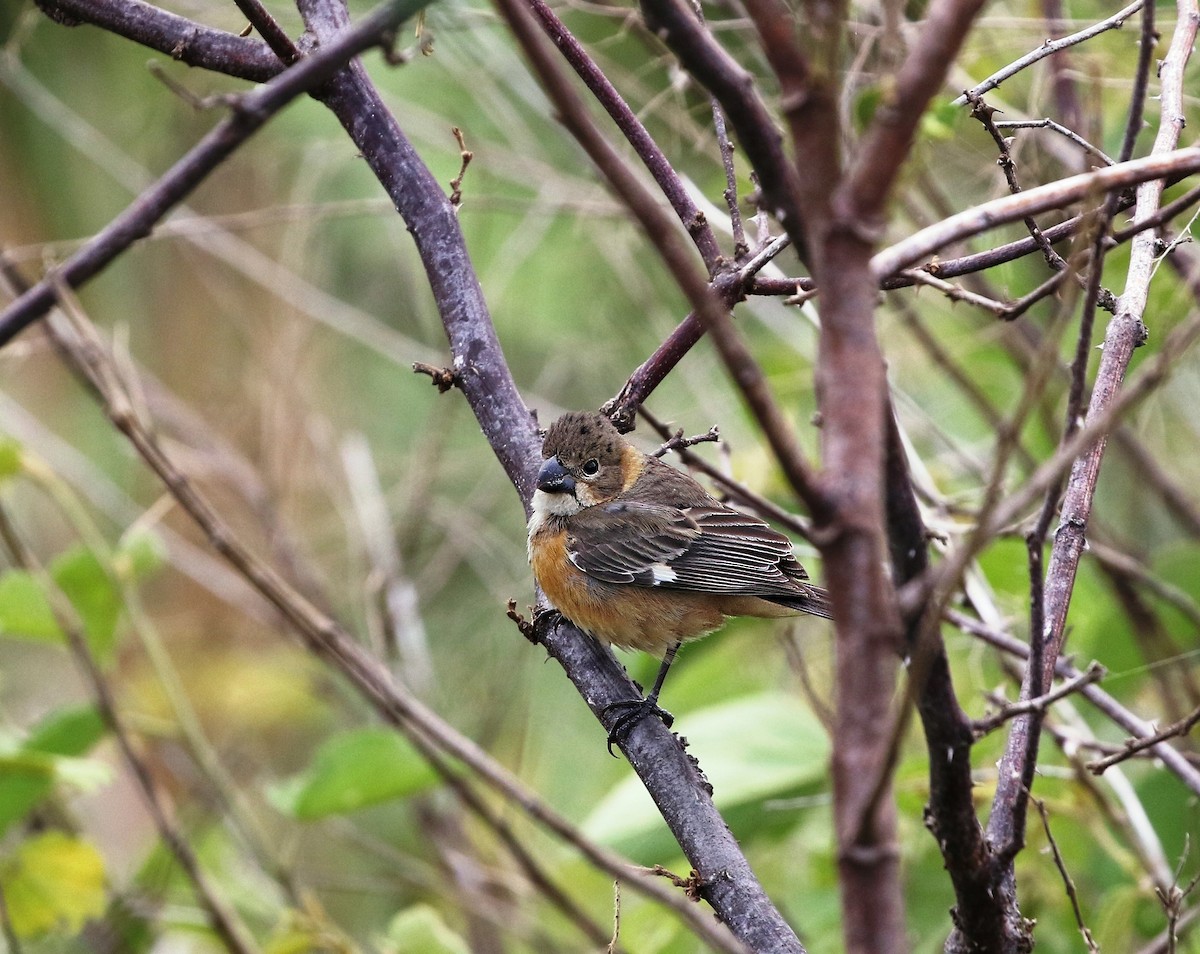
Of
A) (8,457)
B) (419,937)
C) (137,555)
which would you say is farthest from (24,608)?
(419,937)

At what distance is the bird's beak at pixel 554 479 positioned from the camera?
2.62 m

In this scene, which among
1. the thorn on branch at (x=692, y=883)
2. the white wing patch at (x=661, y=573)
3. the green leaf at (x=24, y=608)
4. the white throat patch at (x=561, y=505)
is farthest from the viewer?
the white wing patch at (x=661, y=573)

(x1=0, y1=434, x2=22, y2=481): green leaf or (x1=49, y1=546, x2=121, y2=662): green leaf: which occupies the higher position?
(x1=0, y1=434, x2=22, y2=481): green leaf

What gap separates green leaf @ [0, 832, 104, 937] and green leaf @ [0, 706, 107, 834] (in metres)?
0.13

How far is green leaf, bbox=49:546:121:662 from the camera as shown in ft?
10.9

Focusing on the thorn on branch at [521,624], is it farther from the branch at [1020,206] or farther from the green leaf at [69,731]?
the green leaf at [69,731]

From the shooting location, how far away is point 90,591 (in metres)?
3.36

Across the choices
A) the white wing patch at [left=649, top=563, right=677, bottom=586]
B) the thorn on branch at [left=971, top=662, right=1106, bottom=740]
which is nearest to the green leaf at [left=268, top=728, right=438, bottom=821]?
the white wing patch at [left=649, top=563, right=677, bottom=586]

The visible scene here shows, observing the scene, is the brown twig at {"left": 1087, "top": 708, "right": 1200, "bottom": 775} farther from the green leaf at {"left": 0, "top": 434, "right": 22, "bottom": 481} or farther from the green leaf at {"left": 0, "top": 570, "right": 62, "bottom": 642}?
the green leaf at {"left": 0, "top": 570, "right": 62, "bottom": 642}

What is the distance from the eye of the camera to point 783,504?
3.95 metres

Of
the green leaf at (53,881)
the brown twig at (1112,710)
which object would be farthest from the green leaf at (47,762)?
the brown twig at (1112,710)

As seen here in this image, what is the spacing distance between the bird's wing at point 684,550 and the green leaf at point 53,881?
62.1 inches

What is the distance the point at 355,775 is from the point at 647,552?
1.16 meters

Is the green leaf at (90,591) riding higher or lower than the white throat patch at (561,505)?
lower
